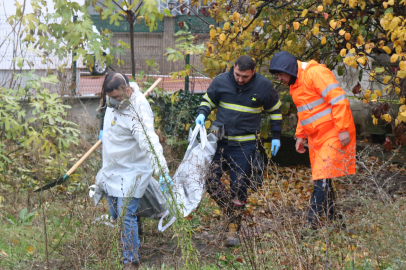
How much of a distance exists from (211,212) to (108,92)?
6.97 feet

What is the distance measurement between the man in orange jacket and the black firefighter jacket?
0.26m

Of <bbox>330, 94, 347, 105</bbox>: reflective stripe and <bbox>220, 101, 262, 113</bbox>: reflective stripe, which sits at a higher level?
<bbox>330, 94, 347, 105</bbox>: reflective stripe

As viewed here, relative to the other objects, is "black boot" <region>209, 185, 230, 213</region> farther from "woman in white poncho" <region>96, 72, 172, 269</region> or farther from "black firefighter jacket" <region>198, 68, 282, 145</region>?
"black firefighter jacket" <region>198, 68, 282, 145</region>

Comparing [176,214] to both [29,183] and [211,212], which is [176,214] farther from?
[29,183]

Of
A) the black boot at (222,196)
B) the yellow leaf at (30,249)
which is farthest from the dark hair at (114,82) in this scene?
the yellow leaf at (30,249)

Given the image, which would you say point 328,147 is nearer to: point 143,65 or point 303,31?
point 303,31

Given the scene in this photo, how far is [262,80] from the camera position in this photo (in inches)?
171

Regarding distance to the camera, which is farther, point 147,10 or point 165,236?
point 147,10

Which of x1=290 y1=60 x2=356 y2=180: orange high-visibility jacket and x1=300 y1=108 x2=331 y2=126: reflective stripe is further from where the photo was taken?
x1=300 y1=108 x2=331 y2=126: reflective stripe

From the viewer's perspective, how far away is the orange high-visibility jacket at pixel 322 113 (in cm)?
380

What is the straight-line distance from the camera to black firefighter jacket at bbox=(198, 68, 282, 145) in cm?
432

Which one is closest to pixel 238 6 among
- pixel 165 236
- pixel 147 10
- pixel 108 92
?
pixel 147 10

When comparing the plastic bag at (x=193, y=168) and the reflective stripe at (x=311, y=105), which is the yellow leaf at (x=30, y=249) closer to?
the plastic bag at (x=193, y=168)

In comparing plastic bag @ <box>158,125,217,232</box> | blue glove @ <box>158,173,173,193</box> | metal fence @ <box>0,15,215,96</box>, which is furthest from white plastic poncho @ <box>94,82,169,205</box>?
metal fence @ <box>0,15,215,96</box>
